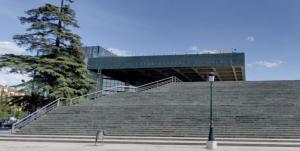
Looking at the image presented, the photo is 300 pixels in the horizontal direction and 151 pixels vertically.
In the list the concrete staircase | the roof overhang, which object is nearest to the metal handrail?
the concrete staircase

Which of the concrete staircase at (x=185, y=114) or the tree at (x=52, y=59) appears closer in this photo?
the concrete staircase at (x=185, y=114)

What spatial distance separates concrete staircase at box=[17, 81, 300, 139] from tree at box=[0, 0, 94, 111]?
348cm

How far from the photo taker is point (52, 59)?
3212 cm

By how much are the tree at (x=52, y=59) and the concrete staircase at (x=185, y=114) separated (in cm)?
348

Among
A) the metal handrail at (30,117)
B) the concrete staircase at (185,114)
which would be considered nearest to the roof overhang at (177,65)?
the concrete staircase at (185,114)

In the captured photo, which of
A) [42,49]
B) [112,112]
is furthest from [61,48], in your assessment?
[112,112]

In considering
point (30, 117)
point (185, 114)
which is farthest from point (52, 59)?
point (185, 114)

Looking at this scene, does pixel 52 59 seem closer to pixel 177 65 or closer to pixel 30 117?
pixel 30 117

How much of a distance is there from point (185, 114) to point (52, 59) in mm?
14307

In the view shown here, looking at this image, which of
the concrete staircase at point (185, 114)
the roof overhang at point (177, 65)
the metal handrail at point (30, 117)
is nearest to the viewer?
the concrete staircase at point (185, 114)

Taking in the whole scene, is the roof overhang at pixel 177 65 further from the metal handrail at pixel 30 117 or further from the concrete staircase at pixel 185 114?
the metal handrail at pixel 30 117

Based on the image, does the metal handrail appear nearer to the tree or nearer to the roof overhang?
the tree

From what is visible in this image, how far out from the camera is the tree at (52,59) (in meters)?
31.2

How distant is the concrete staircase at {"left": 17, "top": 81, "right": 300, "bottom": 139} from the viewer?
21031 mm
